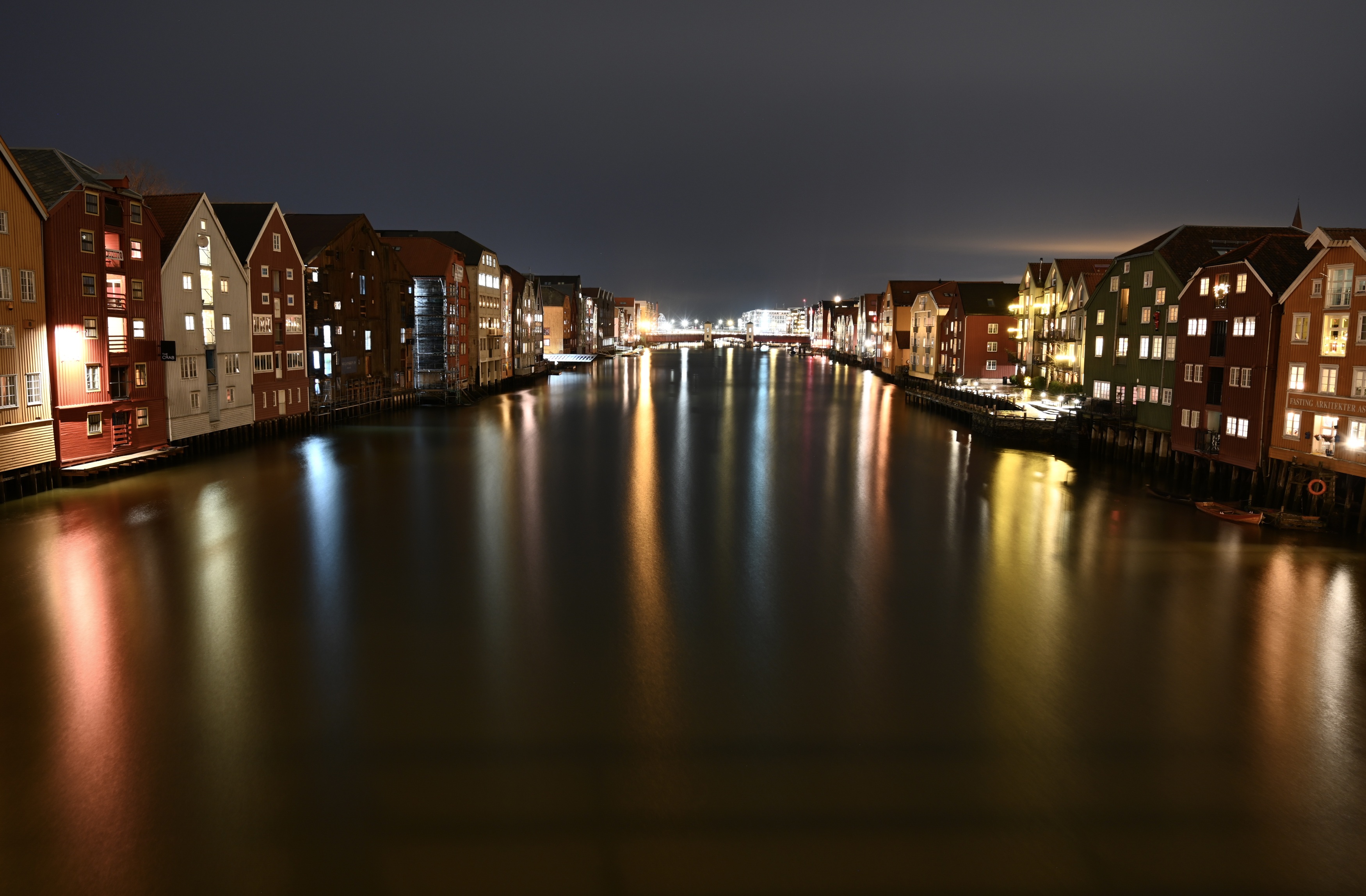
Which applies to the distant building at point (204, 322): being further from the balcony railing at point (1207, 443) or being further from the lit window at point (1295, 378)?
the lit window at point (1295, 378)

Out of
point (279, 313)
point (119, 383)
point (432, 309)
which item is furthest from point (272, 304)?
point (432, 309)

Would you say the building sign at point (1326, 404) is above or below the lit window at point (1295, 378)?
below

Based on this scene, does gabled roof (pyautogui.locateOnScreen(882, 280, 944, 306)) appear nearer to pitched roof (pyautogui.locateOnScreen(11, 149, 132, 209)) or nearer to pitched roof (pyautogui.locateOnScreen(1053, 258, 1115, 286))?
pitched roof (pyautogui.locateOnScreen(1053, 258, 1115, 286))

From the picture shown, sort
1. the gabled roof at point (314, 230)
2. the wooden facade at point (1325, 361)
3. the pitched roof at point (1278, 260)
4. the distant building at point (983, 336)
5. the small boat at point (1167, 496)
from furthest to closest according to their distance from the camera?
the distant building at point (983, 336) < the gabled roof at point (314, 230) < the small boat at point (1167, 496) < the pitched roof at point (1278, 260) < the wooden facade at point (1325, 361)

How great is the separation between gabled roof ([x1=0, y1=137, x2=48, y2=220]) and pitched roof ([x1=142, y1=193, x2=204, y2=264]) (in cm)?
657

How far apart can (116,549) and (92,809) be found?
12.8 m

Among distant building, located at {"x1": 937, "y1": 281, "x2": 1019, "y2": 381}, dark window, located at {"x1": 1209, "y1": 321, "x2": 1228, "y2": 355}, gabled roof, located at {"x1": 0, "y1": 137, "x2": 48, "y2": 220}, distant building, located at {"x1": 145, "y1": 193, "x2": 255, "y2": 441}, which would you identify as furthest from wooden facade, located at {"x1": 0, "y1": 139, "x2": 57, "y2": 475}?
distant building, located at {"x1": 937, "y1": 281, "x2": 1019, "y2": 381}

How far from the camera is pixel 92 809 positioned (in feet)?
32.1

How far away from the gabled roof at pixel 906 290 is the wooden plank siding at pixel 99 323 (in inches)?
3003

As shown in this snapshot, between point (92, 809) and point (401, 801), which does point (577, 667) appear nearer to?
point (401, 801)

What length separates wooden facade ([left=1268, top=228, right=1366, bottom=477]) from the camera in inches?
960

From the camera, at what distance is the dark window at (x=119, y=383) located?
2933cm

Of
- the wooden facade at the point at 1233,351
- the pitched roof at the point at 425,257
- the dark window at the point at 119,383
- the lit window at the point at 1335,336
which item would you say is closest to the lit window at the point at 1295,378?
the wooden facade at the point at 1233,351

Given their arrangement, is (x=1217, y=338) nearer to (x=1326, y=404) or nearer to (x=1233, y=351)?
(x=1233, y=351)
